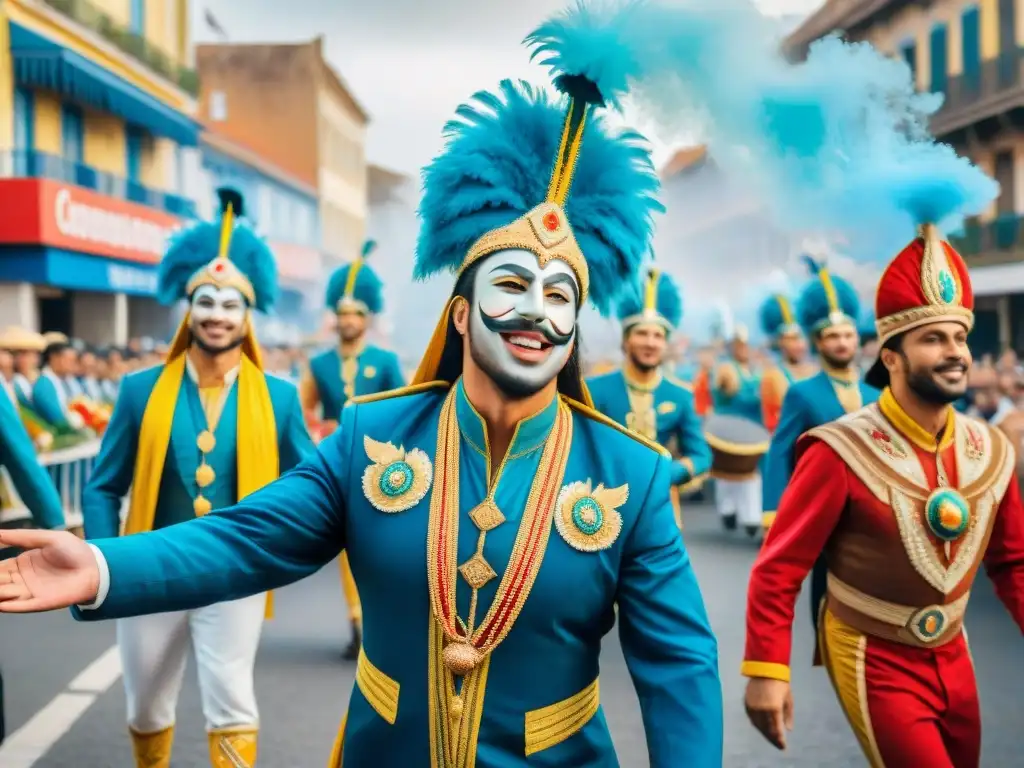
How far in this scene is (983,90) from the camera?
29.3 m

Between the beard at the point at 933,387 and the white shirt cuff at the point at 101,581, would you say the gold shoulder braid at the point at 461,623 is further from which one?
the beard at the point at 933,387

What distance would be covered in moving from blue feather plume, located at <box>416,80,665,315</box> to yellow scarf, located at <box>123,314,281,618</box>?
2.30m

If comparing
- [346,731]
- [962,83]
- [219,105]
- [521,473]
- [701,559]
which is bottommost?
[701,559]

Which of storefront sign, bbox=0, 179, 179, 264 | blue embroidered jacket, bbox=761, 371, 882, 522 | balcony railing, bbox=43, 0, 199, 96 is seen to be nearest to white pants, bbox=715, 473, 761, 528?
blue embroidered jacket, bbox=761, 371, 882, 522

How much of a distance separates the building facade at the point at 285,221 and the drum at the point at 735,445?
94.9 ft

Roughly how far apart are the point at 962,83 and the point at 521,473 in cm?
2988

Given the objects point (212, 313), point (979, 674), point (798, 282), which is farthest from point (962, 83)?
point (212, 313)

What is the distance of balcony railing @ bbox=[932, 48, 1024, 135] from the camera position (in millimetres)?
28016

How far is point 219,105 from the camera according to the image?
65562 mm

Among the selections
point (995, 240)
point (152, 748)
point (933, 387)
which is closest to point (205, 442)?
point (152, 748)

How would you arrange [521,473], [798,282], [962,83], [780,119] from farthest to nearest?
[962,83], [798,282], [780,119], [521,473]

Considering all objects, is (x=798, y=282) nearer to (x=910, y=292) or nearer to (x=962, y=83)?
(x=910, y=292)

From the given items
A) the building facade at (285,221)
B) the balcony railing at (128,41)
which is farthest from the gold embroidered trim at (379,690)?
the building facade at (285,221)

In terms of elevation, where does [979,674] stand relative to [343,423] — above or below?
below
